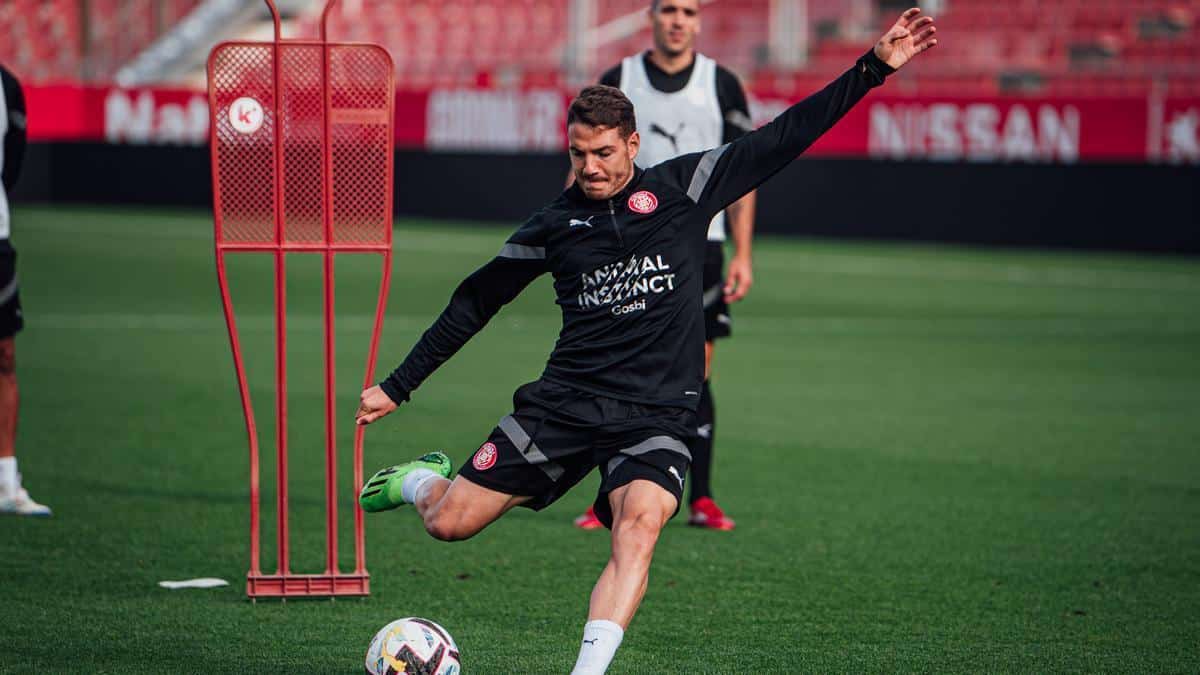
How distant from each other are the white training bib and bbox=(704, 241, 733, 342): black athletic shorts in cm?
7

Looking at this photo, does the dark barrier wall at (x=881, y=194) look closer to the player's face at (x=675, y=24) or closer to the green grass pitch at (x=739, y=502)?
the green grass pitch at (x=739, y=502)

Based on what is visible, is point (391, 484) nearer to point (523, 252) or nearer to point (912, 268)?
point (523, 252)

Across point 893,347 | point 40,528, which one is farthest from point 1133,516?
point 893,347

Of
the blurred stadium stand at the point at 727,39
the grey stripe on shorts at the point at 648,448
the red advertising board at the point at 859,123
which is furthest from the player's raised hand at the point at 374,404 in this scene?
the blurred stadium stand at the point at 727,39

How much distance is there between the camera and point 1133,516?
8.12 meters

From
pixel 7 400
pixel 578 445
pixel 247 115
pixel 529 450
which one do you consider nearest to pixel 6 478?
pixel 7 400

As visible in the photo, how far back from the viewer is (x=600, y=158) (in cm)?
512

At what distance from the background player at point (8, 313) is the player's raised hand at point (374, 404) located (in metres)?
2.94

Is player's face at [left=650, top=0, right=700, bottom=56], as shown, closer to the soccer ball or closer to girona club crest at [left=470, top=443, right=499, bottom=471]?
girona club crest at [left=470, top=443, right=499, bottom=471]

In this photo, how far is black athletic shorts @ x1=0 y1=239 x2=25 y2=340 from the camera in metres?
7.63

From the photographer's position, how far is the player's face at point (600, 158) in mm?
5070

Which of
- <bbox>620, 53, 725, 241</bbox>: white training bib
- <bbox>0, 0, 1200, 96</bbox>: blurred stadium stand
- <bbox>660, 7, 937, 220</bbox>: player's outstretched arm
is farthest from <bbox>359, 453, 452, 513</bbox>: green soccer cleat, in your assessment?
<bbox>0, 0, 1200, 96</bbox>: blurred stadium stand

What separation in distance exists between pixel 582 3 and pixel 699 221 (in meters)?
21.8

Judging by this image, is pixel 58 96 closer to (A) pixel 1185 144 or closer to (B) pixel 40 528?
(A) pixel 1185 144
